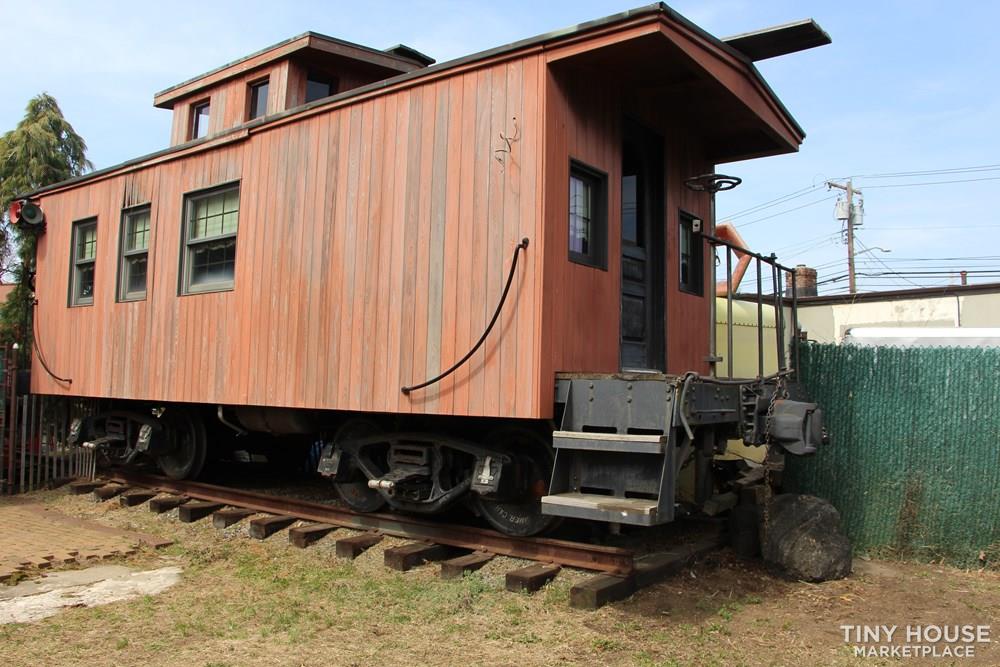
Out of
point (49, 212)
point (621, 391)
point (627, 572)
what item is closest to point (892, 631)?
point (627, 572)

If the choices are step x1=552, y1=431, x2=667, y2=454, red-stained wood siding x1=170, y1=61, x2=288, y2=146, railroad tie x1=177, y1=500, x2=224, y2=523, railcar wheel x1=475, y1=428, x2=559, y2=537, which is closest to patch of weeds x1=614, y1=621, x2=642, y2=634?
step x1=552, y1=431, x2=667, y2=454

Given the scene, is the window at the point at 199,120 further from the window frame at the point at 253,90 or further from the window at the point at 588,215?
the window at the point at 588,215

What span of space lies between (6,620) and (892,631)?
5.27 metres

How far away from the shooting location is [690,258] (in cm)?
782

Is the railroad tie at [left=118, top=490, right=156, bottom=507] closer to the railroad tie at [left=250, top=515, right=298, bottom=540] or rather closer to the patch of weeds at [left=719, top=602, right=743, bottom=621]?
the railroad tie at [left=250, top=515, right=298, bottom=540]

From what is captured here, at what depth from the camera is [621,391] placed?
16.4 feet

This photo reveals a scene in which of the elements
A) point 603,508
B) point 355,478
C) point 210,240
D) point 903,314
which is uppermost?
point 903,314

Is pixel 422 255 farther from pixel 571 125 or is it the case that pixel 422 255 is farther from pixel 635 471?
pixel 635 471

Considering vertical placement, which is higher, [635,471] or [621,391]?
[621,391]

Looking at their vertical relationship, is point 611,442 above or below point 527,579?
above

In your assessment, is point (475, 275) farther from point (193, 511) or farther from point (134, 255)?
point (134, 255)

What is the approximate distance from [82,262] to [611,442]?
8.00 m

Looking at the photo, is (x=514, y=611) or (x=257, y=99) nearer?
(x=514, y=611)

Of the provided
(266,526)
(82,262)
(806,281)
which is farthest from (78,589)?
(806,281)
